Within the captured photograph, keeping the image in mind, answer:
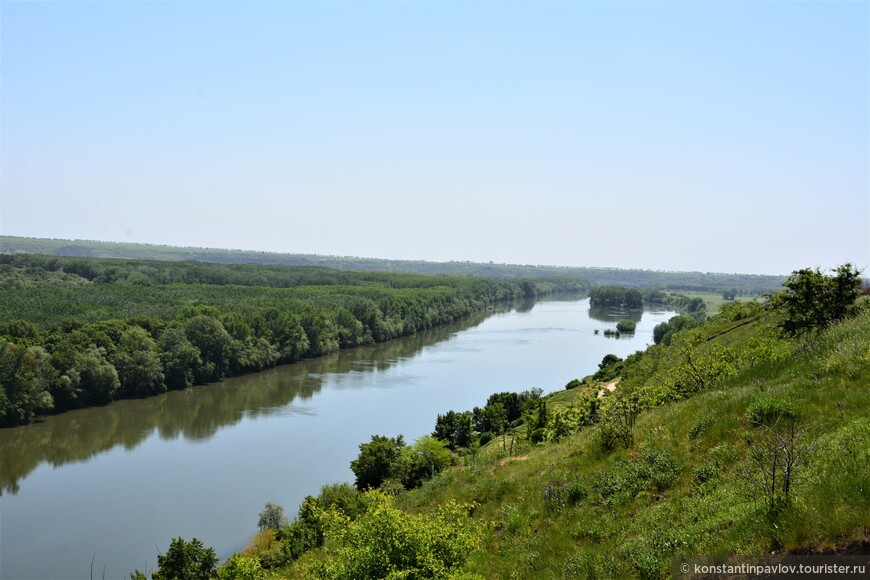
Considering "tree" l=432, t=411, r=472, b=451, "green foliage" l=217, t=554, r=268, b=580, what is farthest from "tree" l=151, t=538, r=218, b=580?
"tree" l=432, t=411, r=472, b=451

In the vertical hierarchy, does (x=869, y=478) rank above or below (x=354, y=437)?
above

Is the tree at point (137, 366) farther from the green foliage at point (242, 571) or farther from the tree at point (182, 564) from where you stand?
the green foliage at point (242, 571)

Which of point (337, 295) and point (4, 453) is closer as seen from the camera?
point (4, 453)

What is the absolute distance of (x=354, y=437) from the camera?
47.4 m

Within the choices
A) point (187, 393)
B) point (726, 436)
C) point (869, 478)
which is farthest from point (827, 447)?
point (187, 393)

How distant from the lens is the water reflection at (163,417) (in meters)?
43.0

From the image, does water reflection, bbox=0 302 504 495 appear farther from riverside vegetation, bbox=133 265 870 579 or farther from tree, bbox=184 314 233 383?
riverside vegetation, bbox=133 265 870 579

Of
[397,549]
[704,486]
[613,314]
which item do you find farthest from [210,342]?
[613,314]

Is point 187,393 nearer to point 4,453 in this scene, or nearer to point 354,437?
point 4,453

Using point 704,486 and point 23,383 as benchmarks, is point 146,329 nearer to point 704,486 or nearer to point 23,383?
point 23,383

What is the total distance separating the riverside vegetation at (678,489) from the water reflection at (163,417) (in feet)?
90.7

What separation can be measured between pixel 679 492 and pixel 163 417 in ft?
168

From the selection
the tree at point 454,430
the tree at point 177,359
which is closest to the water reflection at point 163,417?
the tree at point 177,359

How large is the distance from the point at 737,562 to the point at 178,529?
30394mm
